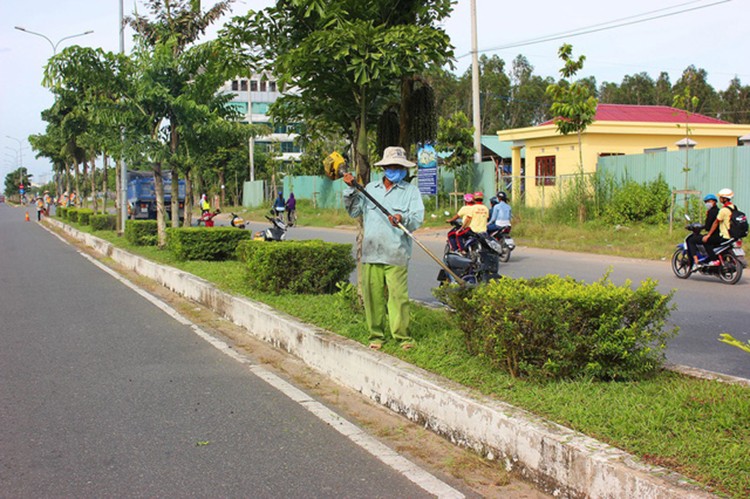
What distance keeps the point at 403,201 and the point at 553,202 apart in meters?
18.0

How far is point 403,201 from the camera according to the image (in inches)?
241

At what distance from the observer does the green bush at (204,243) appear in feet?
46.6

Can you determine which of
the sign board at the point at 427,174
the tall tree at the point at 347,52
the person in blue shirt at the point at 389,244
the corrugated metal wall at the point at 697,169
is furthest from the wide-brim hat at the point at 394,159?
the sign board at the point at 427,174

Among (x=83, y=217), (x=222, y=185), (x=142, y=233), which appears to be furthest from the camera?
(x=222, y=185)

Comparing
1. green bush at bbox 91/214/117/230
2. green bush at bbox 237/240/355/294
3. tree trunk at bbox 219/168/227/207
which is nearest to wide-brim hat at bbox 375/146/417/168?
green bush at bbox 237/240/355/294

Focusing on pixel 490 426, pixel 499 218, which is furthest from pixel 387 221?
pixel 499 218

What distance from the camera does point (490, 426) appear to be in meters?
4.23

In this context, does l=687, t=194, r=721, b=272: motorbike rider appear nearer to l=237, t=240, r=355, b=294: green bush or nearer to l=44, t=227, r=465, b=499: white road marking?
l=237, t=240, r=355, b=294: green bush

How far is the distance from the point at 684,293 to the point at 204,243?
8832 millimetres

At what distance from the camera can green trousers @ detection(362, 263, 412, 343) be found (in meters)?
6.02

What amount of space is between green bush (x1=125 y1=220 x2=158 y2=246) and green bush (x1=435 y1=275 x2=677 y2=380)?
15.5 m

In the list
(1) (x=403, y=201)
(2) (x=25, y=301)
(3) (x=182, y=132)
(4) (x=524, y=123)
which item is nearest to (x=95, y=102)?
(3) (x=182, y=132)

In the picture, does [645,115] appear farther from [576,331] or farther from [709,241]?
[576,331]

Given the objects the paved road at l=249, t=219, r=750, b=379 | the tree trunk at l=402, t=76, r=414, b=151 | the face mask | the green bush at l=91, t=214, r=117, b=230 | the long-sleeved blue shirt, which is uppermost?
the tree trunk at l=402, t=76, r=414, b=151
